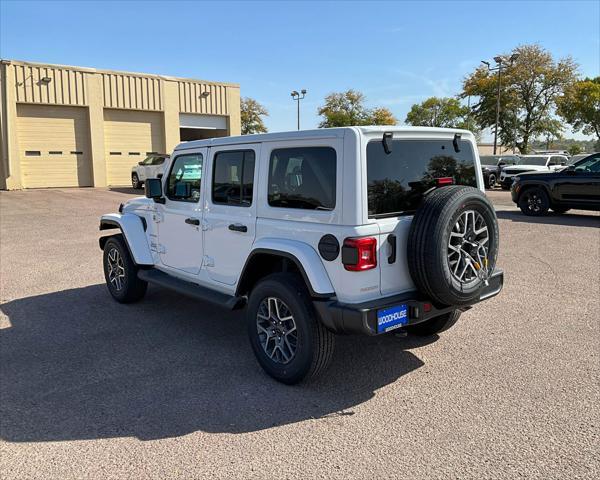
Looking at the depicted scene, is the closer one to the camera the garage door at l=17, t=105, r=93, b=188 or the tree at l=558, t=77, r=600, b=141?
the garage door at l=17, t=105, r=93, b=188

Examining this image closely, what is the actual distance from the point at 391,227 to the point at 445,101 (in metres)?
82.0

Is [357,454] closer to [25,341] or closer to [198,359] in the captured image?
[198,359]

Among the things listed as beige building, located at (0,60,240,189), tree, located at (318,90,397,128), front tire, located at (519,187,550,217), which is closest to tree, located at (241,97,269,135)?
tree, located at (318,90,397,128)

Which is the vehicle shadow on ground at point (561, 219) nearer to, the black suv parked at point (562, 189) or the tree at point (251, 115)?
the black suv parked at point (562, 189)

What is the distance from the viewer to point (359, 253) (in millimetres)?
3568

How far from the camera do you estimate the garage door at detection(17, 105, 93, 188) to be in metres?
25.2

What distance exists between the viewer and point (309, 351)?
383 centimetres

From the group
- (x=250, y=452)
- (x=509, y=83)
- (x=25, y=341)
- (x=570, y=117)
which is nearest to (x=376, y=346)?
(x=250, y=452)

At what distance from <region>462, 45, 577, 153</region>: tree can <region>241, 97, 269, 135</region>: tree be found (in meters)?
22.9

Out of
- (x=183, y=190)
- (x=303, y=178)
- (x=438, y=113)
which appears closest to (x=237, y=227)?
(x=303, y=178)

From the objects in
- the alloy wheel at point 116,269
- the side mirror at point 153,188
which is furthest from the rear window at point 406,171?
the alloy wheel at point 116,269

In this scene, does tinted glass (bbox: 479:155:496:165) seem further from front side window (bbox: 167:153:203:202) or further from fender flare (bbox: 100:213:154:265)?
front side window (bbox: 167:153:203:202)

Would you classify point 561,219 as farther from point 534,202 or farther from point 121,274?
point 121,274

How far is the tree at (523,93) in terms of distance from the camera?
44.9 metres
